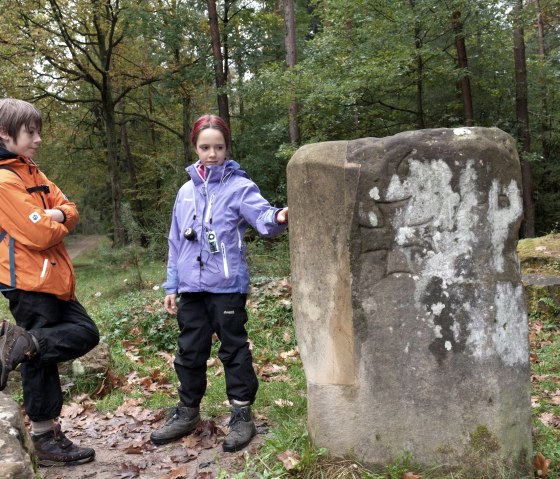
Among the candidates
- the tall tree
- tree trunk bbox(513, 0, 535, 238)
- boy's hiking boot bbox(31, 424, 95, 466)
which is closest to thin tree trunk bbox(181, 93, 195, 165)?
the tall tree

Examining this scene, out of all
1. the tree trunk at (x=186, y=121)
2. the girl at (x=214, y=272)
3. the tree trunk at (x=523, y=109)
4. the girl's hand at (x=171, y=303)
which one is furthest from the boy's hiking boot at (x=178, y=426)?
the tree trunk at (x=186, y=121)

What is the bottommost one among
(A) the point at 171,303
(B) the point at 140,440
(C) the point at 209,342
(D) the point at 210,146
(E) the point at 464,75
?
(B) the point at 140,440

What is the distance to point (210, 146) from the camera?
11.3 feet

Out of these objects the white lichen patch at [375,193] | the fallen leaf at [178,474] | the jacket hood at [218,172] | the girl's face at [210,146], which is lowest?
the fallen leaf at [178,474]

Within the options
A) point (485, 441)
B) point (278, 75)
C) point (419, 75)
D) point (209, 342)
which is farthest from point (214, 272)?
point (419, 75)

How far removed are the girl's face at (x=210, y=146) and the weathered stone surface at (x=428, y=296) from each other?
0.92 meters

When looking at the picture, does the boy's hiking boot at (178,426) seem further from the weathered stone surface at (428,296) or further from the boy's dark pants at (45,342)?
the weathered stone surface at (428,296)

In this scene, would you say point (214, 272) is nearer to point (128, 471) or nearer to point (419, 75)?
point (128, 471)

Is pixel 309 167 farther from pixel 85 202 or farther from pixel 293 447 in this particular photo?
pixel 85 202

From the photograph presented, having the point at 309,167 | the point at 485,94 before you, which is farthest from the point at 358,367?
A: the point at 485,94

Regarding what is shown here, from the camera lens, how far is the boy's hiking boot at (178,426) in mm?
3471

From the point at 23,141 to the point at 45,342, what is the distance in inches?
46.3

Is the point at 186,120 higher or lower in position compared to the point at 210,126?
higher

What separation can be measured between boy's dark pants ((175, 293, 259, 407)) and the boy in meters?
0.61
